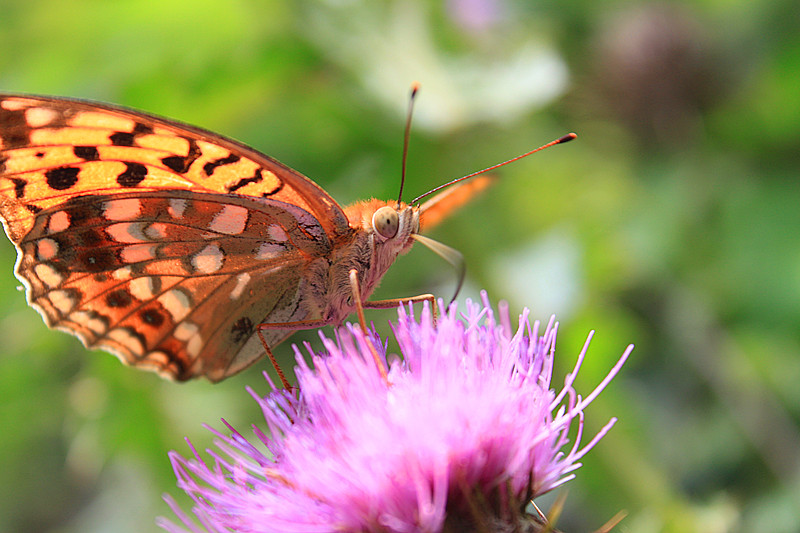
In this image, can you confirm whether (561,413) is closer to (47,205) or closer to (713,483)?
(47,205)

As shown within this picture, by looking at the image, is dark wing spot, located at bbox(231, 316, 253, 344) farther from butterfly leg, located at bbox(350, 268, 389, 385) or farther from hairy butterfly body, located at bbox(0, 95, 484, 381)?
butterfly leg, located at bbox(350, 268, 389, 385)

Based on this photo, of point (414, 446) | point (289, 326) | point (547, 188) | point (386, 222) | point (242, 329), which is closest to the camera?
point (414, 446)

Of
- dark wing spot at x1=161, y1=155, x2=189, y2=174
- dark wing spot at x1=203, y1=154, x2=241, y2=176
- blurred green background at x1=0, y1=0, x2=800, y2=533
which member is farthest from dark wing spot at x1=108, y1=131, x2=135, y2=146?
blurred green background at x1=0, y1=0, x2=800, y2=533

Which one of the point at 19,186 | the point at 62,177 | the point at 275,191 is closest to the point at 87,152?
the point at 62,177

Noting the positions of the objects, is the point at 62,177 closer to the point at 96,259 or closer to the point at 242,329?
the point at 96,259

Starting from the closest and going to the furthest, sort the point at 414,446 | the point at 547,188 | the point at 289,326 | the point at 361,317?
the point at 414,446
the point at 361,317
the point at 289,326
the point at 547,188

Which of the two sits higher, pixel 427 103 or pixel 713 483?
pixel 427 103

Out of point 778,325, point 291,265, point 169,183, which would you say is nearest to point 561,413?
point 291,265
